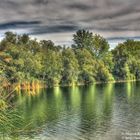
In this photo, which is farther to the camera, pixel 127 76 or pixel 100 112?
pixel 127 76

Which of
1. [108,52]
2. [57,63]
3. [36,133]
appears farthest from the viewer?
[108,52]

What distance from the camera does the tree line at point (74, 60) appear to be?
341 ft

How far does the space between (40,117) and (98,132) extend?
12843 millimetres

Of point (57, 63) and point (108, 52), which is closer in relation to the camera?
point (57, 63)

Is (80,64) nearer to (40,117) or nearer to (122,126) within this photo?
(40,117)

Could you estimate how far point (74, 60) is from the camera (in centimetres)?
11838

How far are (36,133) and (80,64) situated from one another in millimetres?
93349

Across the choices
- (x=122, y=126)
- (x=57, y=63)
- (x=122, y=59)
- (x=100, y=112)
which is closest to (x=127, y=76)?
(x=122, y=59)

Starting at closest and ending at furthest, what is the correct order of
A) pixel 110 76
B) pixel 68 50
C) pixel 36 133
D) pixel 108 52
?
1. pixel 36 133
2. pixel 68 50
3. pixel 110 76
4. pixel 108 52

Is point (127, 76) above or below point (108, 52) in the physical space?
below

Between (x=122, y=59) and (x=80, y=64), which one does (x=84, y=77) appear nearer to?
(x=80, y=64)

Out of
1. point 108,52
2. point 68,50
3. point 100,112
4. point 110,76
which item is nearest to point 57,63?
point 68,50

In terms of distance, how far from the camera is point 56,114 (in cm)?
4603

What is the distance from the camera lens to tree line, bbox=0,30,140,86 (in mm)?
104088
